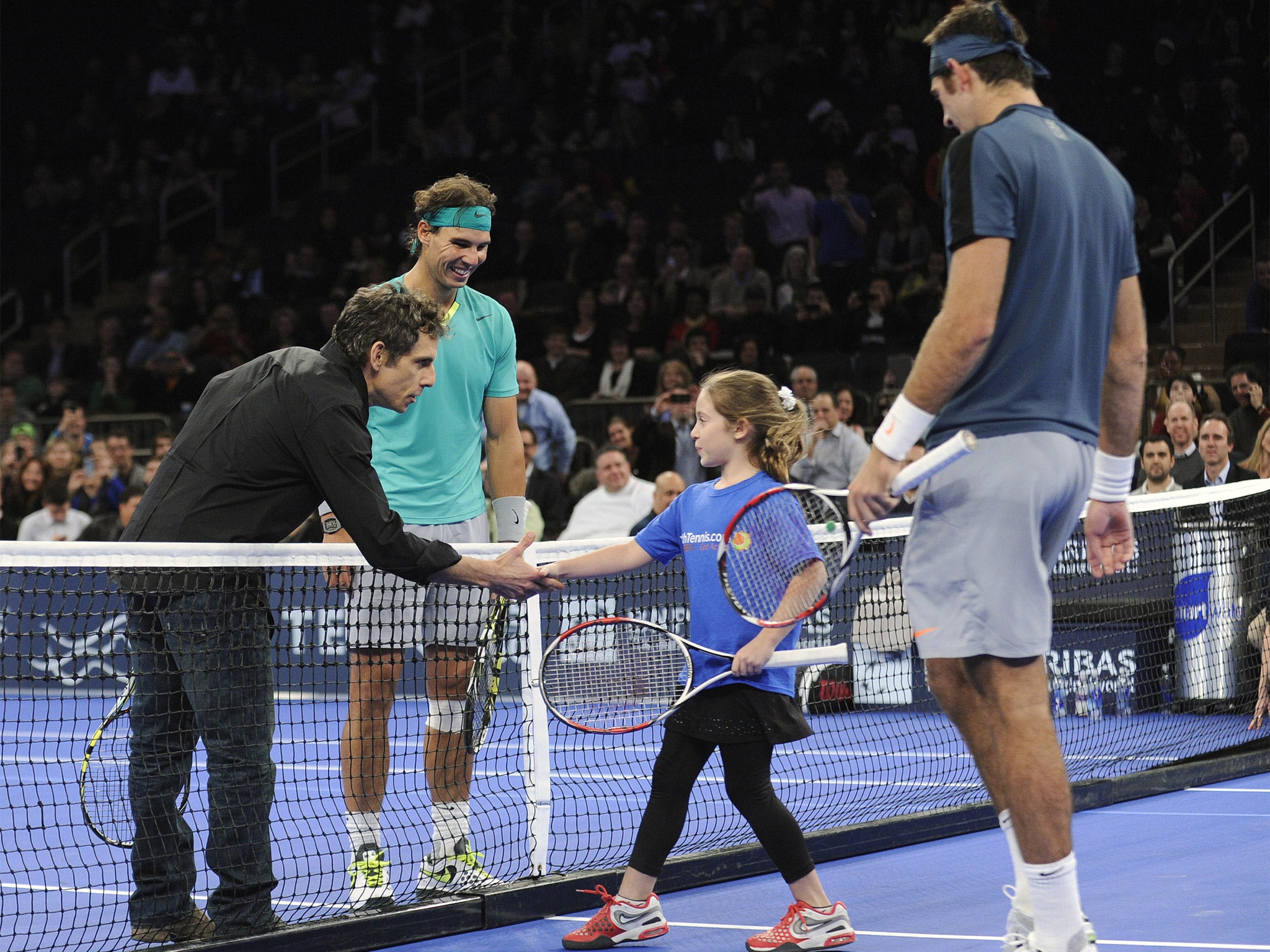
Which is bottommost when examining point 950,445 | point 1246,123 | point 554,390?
point 950,445

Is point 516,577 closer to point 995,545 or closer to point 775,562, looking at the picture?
point 775,562

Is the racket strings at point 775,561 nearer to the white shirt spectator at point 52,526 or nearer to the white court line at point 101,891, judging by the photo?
the white court line at point 101,891

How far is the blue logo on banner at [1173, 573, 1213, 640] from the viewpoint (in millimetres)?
8531

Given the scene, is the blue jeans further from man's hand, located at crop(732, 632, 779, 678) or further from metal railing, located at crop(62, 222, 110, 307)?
metal railing, located at crop(62, 222, 110, 307)

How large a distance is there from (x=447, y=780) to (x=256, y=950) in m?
0.90

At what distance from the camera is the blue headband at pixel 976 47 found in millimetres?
3715

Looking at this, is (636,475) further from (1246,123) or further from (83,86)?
(83,86)

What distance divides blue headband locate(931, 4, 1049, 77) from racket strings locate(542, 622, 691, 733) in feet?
5.65

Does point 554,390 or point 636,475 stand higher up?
point 554,390

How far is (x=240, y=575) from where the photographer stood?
453cm

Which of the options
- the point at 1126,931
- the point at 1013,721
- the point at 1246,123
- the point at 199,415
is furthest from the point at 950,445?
the point at 1246,123

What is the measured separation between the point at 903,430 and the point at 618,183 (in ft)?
49.0

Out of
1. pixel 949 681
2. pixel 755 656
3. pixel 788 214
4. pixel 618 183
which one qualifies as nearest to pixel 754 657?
pixel 755 656

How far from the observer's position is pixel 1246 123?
14969 mm
